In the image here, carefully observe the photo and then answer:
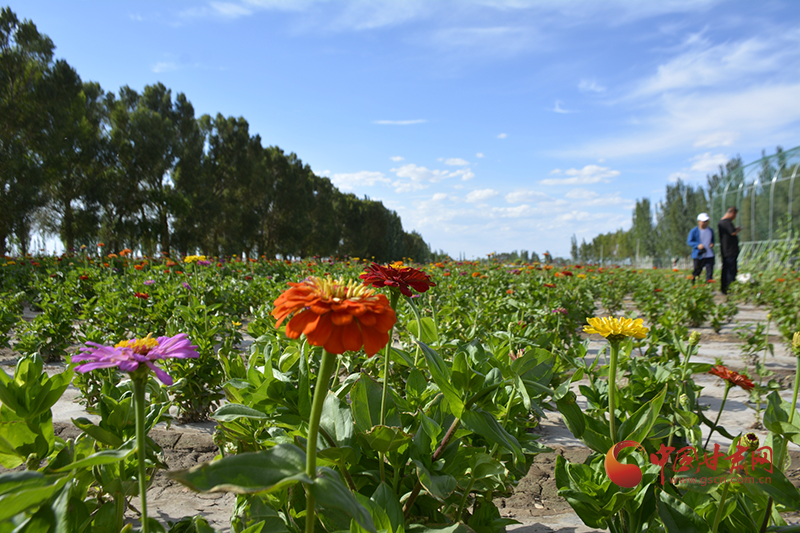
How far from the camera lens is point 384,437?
812mm

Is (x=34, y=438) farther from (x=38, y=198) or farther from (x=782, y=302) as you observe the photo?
(x=38, y=198)

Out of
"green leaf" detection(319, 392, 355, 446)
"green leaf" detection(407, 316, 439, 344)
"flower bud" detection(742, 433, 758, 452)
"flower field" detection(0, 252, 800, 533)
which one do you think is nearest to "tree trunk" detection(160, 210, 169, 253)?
"flower field" detection(0, 252, 800, 533)

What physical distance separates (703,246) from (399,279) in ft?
26.4

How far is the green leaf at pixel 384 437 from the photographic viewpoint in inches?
31.5

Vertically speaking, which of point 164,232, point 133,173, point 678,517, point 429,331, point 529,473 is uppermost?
point 133,173

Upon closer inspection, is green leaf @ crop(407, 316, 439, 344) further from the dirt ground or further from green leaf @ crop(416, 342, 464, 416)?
the dirt ground

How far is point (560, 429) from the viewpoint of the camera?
2.23m

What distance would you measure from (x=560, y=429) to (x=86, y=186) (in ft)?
75.0

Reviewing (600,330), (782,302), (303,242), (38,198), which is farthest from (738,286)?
(303,242)

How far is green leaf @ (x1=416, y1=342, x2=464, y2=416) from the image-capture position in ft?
2.71

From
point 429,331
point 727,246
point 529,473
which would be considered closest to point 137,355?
point 429,331

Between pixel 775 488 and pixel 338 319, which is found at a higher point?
pixel 338 319

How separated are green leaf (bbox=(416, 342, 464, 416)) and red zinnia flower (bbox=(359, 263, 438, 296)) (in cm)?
17

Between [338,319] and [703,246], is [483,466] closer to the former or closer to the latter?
[338,319]
